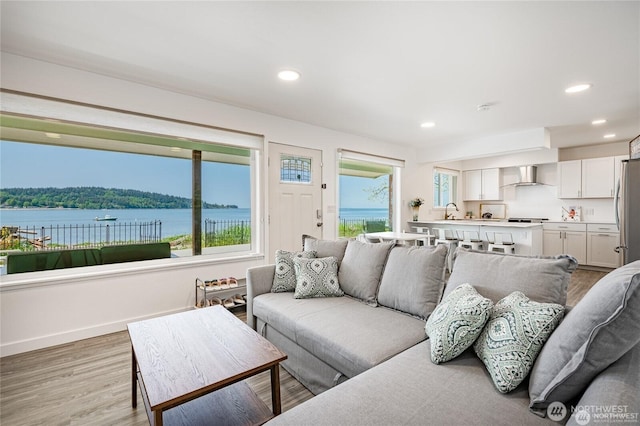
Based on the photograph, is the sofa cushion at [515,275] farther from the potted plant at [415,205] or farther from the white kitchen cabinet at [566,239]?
the white kitchen cabinet at [566,239]

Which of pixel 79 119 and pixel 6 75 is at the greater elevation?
pixel 6 75

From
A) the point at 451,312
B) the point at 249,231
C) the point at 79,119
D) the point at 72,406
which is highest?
the point at 79,119

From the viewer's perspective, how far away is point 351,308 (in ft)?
7.23

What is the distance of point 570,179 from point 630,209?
143 inches

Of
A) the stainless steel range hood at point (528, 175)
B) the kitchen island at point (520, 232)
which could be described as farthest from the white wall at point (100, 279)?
the stainless steel range hood at point (528, 175)

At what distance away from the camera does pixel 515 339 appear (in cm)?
125

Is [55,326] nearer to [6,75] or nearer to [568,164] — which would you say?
[6,75]

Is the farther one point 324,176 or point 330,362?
point 324,176

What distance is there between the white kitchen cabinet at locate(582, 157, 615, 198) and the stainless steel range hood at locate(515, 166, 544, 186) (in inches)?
32.6

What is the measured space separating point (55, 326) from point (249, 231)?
2099 mm

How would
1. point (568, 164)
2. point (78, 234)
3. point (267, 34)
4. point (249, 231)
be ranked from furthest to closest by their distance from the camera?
1. point (568, 164)
2. point (249, 231)
3. point (78, 234)
4. point (267, 34)

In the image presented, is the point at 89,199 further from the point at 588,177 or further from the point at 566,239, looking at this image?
the point at 588,177

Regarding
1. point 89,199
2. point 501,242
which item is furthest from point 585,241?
point 89,199

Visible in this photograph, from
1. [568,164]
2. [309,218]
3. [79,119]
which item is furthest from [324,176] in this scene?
[568,164]
